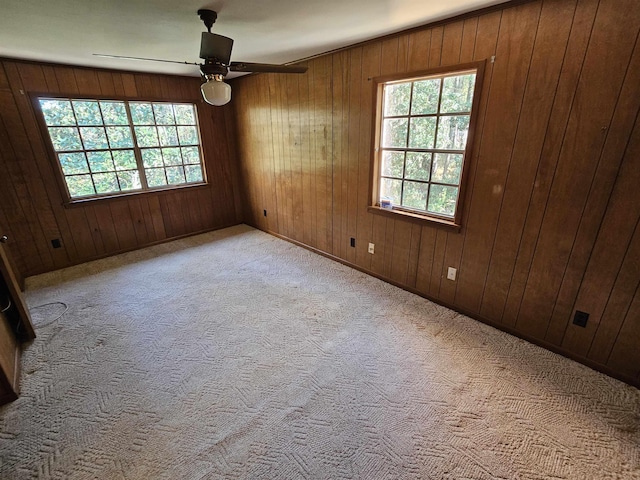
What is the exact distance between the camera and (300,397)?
1.78 meters

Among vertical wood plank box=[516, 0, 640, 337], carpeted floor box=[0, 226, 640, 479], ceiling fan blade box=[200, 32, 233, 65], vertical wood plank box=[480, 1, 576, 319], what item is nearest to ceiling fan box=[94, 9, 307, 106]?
ceiling fan blade box=[200, 32, 233, 65]

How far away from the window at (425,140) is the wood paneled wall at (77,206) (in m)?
2.92

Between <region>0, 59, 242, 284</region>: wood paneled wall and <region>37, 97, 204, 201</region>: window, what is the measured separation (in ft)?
0.42

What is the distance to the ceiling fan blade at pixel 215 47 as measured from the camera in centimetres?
169

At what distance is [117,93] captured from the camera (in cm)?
355

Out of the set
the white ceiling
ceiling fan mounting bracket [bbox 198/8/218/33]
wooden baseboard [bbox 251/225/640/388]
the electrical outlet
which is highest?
the white ceiling

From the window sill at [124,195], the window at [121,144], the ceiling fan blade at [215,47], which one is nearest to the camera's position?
the ceiling fan blade at [215,47]

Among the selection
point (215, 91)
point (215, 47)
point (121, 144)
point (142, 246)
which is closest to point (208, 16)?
point (215, 47)

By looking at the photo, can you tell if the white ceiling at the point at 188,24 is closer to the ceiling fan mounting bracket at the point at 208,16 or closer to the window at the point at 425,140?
the ceiling fan mounting bracket at the point at 208,16

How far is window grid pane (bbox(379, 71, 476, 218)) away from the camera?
2.23m

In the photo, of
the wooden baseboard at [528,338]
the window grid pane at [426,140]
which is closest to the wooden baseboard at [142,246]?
the wooden baseboard at [528,338]

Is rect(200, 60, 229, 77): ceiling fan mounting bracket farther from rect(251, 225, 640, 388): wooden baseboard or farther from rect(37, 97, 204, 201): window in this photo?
rect(37, 97, 204, 201): window

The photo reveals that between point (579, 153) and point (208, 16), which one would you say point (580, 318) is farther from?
point (208, 16)

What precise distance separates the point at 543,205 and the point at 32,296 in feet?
15.1
